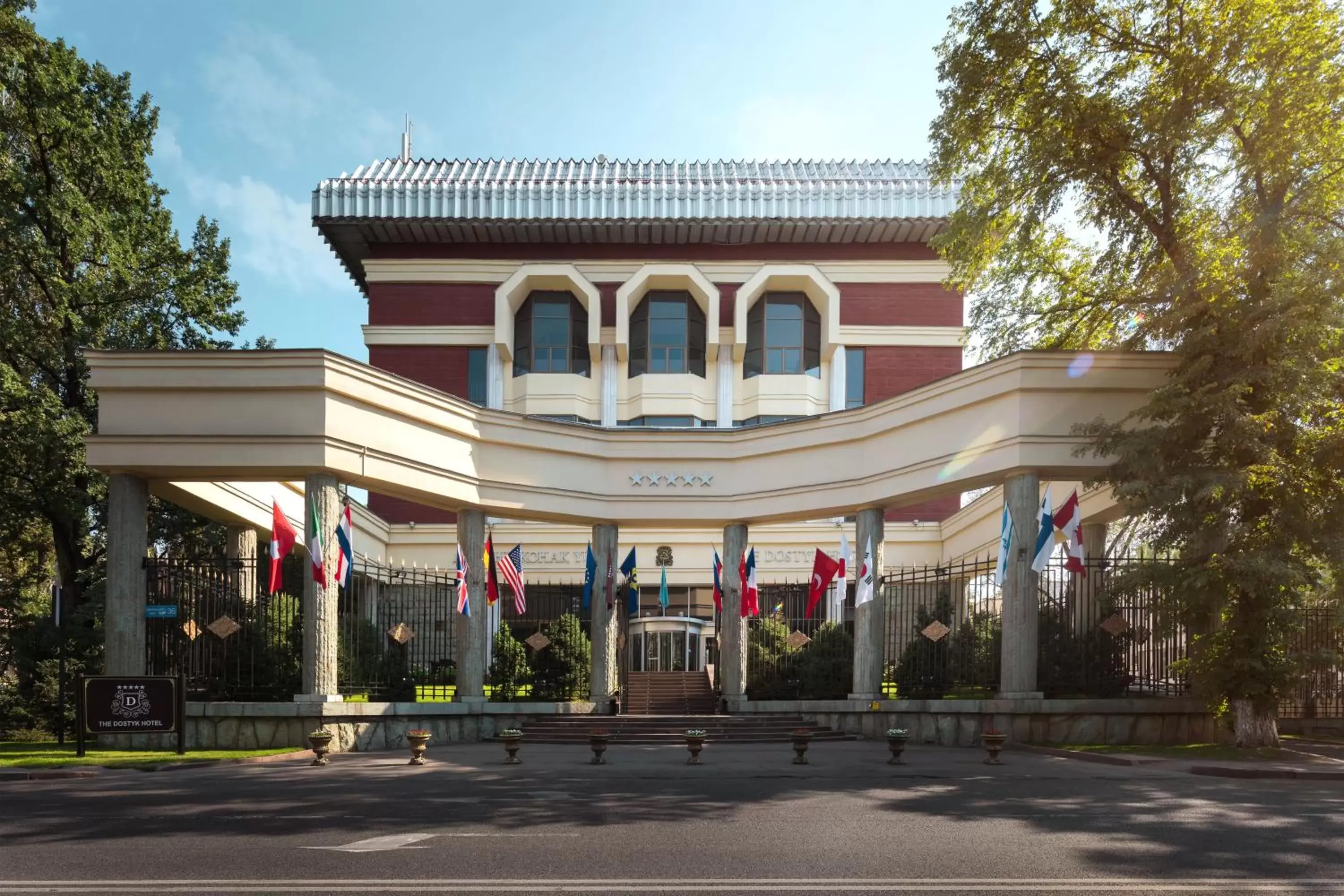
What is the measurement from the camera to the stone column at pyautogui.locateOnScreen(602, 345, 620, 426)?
1725 inches

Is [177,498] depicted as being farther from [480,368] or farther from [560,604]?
[480,368]

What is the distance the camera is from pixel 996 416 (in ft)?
74.7

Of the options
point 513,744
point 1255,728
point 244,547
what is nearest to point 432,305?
point 244,547

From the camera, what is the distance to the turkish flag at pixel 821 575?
2641 centimetres

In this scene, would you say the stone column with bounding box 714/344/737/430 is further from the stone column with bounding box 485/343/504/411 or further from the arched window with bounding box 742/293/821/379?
the stone column with bounding box 485/343/504/411

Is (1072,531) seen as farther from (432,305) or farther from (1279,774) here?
(432,305)

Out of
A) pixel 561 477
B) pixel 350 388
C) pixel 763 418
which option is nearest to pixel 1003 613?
pixel 561 477

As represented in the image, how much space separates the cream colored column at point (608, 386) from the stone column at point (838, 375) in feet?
27.8

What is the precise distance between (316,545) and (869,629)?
12.5 m

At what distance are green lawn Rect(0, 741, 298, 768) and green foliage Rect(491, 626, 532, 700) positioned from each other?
7114 mm

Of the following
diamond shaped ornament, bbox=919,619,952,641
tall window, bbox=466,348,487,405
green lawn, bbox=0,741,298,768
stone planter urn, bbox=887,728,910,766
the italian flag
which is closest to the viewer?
green lawn, bbox=0,741,298,768

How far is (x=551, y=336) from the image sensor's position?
44531 millimetres

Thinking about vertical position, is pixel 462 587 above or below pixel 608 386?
below

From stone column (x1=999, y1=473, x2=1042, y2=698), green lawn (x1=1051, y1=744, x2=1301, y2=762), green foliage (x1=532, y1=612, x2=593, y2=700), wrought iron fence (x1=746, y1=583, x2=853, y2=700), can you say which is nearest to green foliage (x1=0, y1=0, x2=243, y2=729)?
green foliage (x1=532, y1=612, x2=593, y2=700)
